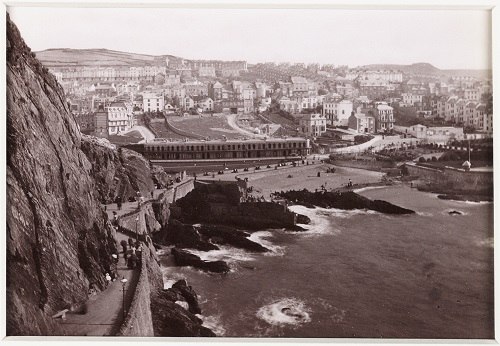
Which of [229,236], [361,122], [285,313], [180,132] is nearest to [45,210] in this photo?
[180,132]

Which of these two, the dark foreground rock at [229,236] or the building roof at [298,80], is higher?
the building roof at [298,80]

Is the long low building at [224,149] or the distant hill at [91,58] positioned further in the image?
the long low building at [224,149]

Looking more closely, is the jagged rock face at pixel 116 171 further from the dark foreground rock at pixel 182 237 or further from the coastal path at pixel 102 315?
the coastal path at pixel 102 315

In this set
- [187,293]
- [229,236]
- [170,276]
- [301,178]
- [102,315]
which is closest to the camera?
[102,315]

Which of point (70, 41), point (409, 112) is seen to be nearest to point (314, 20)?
point (409, 112)

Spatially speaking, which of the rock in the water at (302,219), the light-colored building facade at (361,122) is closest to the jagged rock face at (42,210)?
the rock in the water at (302,219)

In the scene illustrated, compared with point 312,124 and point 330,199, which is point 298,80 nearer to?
point 312,124
